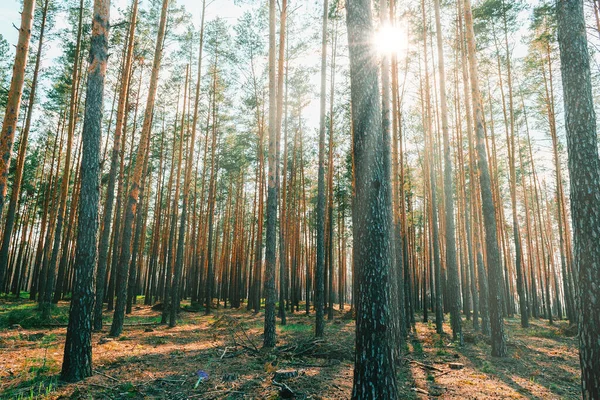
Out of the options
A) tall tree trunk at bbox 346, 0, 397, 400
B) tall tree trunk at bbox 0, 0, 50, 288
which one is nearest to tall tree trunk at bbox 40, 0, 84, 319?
tall tree trunk at bbox 0, 0, 50, 288

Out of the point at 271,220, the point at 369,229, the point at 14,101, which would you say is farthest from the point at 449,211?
the point at 14,101

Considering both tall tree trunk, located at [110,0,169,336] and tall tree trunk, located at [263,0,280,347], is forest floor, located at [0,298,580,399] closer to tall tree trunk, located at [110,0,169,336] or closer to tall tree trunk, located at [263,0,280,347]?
tall tree trunk, located at [110,0,169,336]

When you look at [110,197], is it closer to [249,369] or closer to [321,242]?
[321,242]

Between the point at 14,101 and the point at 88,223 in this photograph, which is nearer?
the point at 88,223

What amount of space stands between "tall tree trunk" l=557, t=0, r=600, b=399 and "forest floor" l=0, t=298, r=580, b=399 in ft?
7.13

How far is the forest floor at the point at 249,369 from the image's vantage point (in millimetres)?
4605

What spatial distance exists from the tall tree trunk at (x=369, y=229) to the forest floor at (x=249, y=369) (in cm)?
145

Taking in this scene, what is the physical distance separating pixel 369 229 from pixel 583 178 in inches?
100

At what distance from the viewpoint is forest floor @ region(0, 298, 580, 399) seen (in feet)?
15.1

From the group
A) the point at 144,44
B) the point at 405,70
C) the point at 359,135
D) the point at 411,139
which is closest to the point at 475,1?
the point at 405,70

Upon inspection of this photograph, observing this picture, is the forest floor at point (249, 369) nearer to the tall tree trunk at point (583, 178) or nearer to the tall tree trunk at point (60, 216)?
the tall tree trunk at point (60, 216)

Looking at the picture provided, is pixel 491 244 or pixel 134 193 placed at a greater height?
pixel 134 193

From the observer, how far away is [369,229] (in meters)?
3.71

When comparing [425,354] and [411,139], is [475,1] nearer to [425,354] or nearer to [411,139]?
[411,139]
